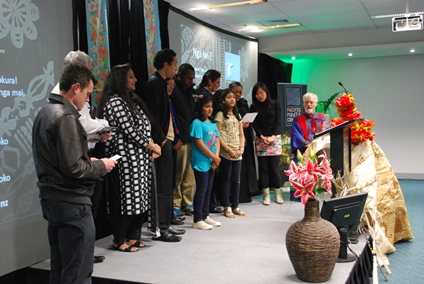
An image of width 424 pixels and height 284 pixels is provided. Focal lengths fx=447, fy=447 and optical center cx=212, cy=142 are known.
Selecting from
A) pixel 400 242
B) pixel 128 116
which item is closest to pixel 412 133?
pixel 400 242

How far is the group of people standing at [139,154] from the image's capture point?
205 cm

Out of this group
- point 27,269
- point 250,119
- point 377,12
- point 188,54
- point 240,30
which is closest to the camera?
point 27,269

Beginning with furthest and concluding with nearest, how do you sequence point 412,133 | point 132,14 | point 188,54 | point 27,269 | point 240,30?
point 412,133 → point 240,30 → point 188,54 → point 132,14 → point 27,269

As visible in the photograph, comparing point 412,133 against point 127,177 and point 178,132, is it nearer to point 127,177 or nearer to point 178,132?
point 178,132

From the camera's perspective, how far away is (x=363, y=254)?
10.4 ft

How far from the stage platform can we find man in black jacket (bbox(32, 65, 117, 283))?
0.61 meters

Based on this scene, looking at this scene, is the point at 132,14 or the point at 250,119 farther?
the point at 250,119

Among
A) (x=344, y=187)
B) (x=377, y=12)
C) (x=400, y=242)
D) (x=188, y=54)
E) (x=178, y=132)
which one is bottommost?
(x=400, y=242)

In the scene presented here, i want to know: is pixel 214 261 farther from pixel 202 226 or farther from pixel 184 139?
pixel 184 139

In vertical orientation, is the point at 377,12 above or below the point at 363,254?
above

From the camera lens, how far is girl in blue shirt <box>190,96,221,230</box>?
12.4 ft

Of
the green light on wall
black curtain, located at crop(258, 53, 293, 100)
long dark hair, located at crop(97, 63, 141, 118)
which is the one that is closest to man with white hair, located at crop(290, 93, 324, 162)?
long dark hair, located at crop(97, 63, 141, 118)

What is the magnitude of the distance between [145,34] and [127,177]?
1.63m

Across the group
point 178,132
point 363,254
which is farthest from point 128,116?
point 363,254
